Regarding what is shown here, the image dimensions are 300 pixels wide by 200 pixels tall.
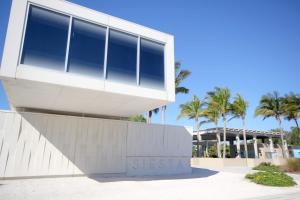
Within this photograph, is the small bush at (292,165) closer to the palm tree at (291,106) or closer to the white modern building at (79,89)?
the white modern building at (79,89)

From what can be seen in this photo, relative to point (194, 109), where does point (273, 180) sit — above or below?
below

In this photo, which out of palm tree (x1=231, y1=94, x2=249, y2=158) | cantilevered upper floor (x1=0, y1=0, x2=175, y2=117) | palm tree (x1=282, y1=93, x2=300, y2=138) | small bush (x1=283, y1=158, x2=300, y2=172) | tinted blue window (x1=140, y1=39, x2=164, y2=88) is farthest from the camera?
palm tree (x1=282, y1=93, x2=300, y2=138)

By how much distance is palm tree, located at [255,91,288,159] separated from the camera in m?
33.1

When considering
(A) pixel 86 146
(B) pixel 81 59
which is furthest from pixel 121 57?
(A) pixel 86 146

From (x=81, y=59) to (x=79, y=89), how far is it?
1.15 m

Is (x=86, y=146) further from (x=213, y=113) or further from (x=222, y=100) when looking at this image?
(x=222, y=100)

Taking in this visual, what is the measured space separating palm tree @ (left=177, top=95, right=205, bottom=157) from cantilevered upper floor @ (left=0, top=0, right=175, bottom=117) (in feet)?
68.9

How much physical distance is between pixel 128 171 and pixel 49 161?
4.63m

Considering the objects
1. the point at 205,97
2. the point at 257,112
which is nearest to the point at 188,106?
the point at 205,97

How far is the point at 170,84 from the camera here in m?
9.48

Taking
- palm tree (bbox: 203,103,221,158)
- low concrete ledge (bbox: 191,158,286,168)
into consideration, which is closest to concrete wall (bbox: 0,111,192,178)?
low concrete ledge (bbox: 191,158,286,168)

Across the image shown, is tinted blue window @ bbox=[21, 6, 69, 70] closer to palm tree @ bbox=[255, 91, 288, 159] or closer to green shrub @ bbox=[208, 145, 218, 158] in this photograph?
green shrub @ bbox=[208, 145, 218, 158]

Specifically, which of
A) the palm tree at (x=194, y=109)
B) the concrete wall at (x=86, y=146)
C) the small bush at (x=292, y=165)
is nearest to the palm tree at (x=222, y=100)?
the palm tree at (x=194, y=109)

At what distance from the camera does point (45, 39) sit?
7379mm
